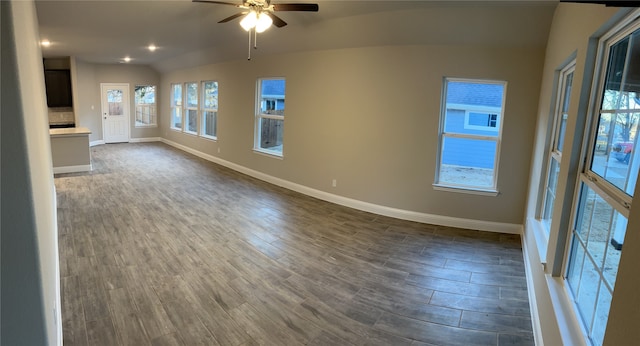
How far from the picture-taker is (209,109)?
9.45 metres

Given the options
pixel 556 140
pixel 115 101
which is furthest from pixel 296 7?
pixel 115 101

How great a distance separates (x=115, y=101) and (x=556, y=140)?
1239 cm

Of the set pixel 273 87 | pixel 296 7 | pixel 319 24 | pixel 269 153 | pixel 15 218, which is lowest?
pixel 269 153

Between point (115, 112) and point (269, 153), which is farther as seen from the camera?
point (115, 112)

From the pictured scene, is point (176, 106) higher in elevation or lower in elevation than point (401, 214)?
higher

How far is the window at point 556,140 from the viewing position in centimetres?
329

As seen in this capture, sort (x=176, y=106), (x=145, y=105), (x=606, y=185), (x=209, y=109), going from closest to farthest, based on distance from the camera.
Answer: (x=606, y=185)
(x=209, y=109)
(x=176, y=106)
(x=145, y=105)

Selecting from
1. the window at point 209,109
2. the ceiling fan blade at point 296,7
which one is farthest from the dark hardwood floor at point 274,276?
the window at point 209,109

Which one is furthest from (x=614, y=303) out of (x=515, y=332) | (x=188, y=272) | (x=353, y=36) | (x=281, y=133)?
(x=281, y=133)

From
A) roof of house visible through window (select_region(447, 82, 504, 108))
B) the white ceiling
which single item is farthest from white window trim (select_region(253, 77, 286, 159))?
roof of house visible through window (select_region(447, 82, 504, 108))

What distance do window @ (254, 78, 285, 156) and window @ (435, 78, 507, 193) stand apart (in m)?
3.14

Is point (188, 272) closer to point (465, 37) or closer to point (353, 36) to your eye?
point (353, 36)

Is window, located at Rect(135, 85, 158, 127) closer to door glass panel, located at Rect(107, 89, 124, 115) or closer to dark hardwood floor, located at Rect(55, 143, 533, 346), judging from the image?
door glass panel, located at Rect(107, 89, 124, 115)

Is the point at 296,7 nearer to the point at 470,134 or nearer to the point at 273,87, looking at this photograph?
the point at 470,134
